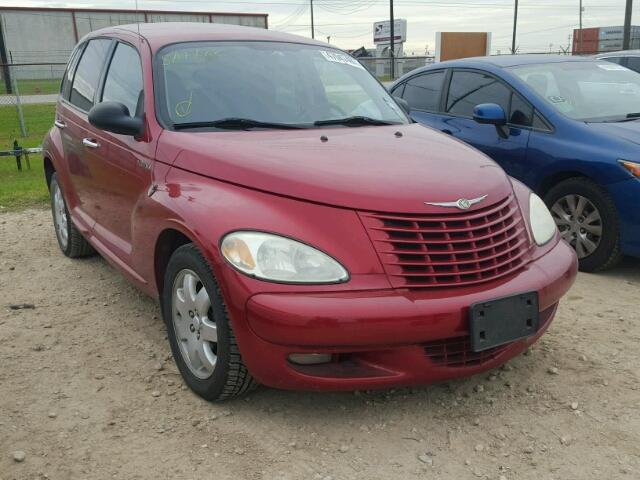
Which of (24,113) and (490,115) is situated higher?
(490,115)

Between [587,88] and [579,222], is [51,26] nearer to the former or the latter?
[587,88]

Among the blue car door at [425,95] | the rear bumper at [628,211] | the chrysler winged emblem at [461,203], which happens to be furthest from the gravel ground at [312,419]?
the blue car door at [425,95]

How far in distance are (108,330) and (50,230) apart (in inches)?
113

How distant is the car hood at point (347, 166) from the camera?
8.82ft

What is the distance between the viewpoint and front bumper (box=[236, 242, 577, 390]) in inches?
96.3

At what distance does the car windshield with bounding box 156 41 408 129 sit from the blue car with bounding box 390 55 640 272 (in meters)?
1.63

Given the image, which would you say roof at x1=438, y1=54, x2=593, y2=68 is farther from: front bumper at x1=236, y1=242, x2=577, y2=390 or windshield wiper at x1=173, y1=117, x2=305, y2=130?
front bumper at x1=236, y1=242, x2=577, y2=390

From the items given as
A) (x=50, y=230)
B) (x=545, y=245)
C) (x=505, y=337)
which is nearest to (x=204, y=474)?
(x=505, y=337)

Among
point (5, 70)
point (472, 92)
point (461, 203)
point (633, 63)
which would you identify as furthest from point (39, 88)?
point (461, 203)

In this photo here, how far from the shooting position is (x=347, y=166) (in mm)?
2871

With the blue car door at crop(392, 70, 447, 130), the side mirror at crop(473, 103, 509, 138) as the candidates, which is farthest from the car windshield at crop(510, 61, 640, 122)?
the blue car door at crop(392, 70, 447, 130)

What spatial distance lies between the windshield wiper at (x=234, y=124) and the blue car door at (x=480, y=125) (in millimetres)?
2578

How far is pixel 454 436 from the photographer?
108 inches

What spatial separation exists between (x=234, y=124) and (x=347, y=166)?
0.83 metres
